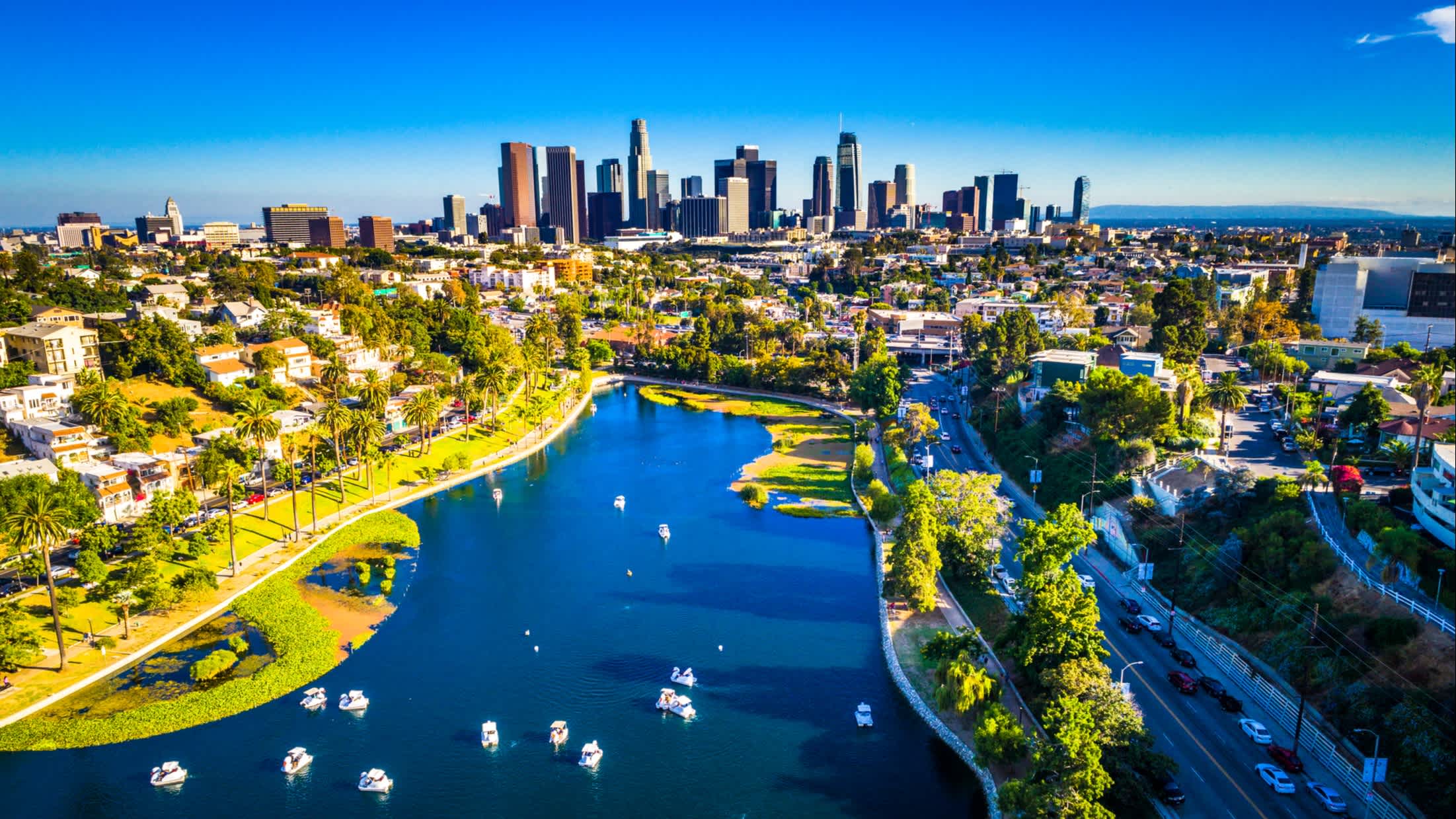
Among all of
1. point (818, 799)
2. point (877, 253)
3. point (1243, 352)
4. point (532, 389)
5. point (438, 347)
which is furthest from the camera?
point (877, 253)

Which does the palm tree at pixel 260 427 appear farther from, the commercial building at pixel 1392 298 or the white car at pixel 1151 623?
the commercial building at pixel 1392 298

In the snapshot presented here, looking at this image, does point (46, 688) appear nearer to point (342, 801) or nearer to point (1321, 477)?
Result: point (342, 801)

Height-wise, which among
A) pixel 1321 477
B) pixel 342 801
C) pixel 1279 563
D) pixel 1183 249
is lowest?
pixel 342 801

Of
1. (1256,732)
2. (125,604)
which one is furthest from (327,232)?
(1256,732)

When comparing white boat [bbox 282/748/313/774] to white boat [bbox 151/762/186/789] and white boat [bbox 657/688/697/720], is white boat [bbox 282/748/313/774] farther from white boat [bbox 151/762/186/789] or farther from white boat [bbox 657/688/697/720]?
white boat [bbox 657/688/697/720]

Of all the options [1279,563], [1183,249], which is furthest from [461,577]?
[1183,249]

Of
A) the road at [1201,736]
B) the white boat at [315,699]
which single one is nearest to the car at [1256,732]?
the road at [1201,736]
